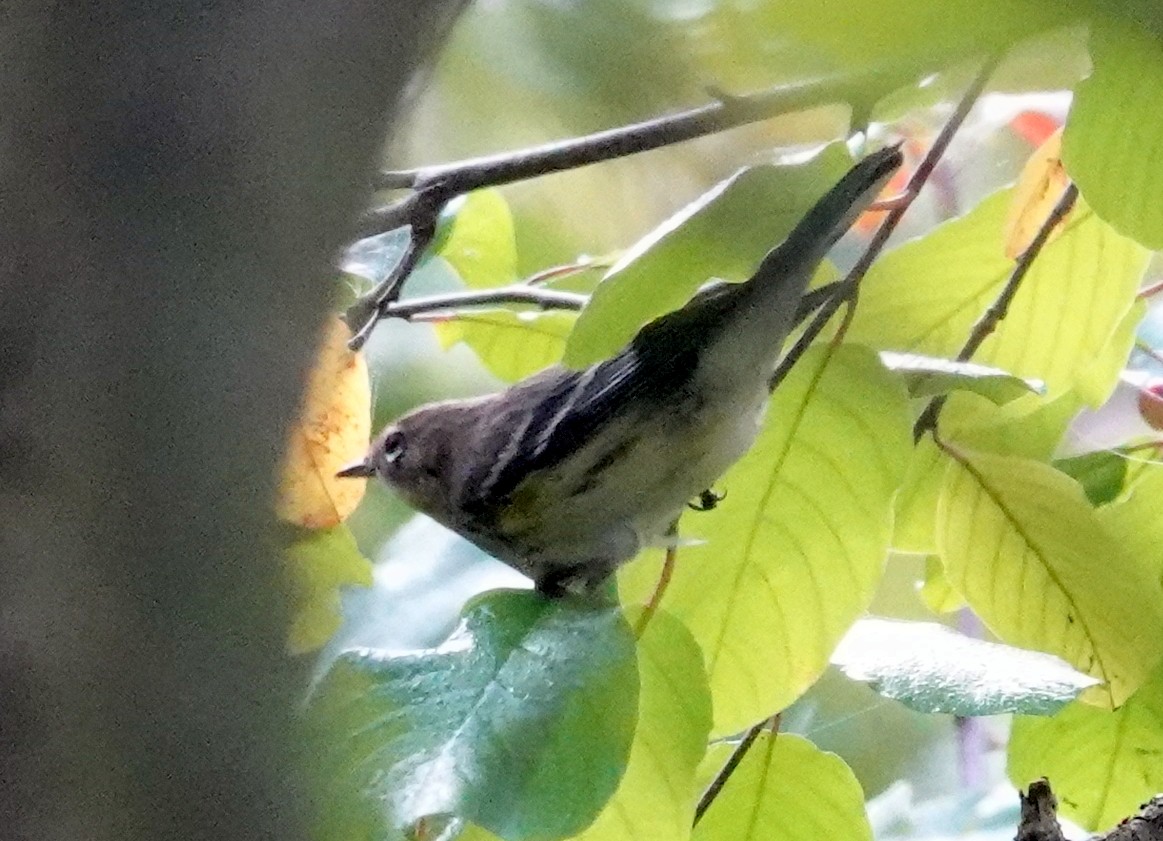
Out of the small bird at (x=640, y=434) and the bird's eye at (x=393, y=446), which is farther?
the bird's eye at (x=393, y=446)

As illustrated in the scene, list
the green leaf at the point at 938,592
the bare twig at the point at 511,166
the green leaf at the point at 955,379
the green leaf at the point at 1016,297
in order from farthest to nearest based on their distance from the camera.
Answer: the green leaf at the point at 938,592 < the green leaf at the point at 1016,297 < the green leaf at the point at 955,379 < the bare twig at the point at 511,166

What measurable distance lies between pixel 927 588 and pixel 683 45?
731 millimetres

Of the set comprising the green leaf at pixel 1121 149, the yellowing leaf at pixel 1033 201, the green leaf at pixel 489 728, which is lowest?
the green leaf at pixel 489 728

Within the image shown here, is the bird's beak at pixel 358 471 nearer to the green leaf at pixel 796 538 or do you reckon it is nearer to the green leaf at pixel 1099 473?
the green leaf at pixel 796 538

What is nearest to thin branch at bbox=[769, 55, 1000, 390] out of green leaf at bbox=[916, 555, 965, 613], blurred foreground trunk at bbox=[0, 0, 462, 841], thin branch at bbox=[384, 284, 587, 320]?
thin branch at bbox=[384, 284, 587, 320]

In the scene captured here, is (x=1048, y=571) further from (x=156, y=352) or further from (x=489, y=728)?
(x=156, y=352)

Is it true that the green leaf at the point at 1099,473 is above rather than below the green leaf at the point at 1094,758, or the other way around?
above

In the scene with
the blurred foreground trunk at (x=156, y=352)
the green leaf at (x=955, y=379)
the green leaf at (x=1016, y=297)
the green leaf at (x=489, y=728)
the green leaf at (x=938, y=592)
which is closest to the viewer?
the blurred foreground trunk at (x=156, y=352)

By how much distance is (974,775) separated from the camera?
1.38 metres

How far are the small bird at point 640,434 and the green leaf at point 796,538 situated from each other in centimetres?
3

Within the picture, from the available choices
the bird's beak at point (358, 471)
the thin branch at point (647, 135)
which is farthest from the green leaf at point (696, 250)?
the bird's beak at point (358, 471)

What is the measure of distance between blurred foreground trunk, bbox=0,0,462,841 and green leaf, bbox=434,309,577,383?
58cm

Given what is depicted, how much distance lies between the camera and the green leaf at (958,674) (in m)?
0.53

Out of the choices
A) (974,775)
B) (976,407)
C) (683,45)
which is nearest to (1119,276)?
(976,407)
